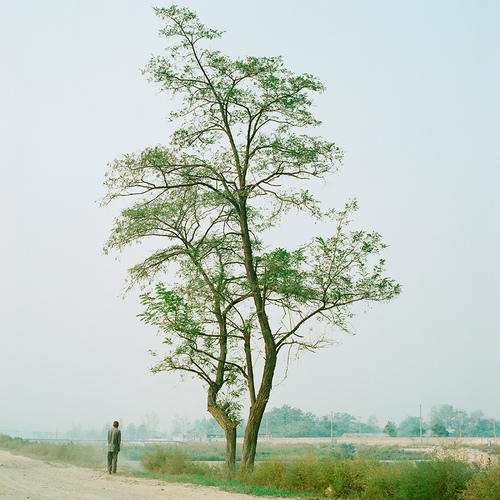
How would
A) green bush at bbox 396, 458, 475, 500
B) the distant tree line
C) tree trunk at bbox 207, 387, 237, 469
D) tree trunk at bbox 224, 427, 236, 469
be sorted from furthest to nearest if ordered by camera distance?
1. the distant tree line
2. tree trunk at bbox 207, 387, 237, 469
3. tree trunk at bbox 224, 427, 236, 469
4. green bush at bbox 396, 458, 475, 500

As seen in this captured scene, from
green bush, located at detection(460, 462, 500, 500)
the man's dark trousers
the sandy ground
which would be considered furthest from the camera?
the man's dark trousers

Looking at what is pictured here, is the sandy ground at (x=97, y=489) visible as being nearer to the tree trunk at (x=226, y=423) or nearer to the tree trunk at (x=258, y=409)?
the tree trunk at (x=226, y=423)

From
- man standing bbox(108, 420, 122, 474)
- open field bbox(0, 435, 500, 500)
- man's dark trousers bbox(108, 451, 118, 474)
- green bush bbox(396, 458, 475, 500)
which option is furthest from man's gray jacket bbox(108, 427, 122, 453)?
green bush bbox(396, 458, 475, 500)

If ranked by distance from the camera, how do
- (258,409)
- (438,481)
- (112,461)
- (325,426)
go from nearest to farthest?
(438,481), (258,409), (112,461), (325,426)

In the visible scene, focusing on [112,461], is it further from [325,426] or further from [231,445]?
[325,426]

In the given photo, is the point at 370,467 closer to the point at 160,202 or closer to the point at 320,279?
the point at 320,279

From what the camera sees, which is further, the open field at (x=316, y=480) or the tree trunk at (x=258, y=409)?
the tree trunk at (x=258, y=409)

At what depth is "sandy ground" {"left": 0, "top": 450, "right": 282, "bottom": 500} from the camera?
11.6 m

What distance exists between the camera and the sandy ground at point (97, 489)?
38.1ft

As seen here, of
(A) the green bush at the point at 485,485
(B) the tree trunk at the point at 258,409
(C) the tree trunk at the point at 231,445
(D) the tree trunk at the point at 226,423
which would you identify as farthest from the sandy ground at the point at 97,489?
(A) the green bush at the point at 485,485

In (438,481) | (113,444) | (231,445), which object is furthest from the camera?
(113,444)

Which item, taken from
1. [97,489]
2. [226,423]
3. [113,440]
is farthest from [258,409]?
[97,489]

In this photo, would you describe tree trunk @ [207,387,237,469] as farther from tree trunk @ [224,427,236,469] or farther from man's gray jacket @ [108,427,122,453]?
man's gray jacket @ [108,427,122,453]

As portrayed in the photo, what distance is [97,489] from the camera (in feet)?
43.7
